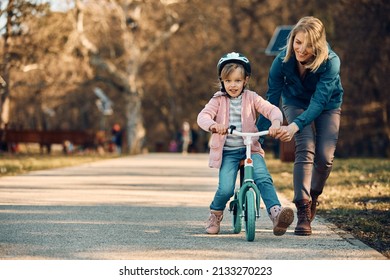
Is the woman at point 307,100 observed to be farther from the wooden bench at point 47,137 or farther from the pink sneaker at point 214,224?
the wooden bench at point 47,137

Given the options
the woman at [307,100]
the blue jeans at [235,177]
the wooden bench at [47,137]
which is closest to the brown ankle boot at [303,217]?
the woman at [307,100]

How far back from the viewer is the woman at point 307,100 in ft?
26.6

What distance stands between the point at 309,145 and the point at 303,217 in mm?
577

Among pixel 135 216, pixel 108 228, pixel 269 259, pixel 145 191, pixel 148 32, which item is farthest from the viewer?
pixel 148 32

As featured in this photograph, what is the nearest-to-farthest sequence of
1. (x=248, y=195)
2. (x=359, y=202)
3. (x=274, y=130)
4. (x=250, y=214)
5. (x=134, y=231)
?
(x=274, y=130), (x=250, y=214), (x=248, y=195), (x=134, y=231), (x=359, y=202)

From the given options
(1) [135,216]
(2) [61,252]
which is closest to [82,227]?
(1) [135,216]

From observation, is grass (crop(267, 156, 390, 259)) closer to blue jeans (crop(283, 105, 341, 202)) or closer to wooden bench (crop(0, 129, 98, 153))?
blue jeans (crop(283, 105, 341, 202))

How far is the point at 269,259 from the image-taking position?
681 cm

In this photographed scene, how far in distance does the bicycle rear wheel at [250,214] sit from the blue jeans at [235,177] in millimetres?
244

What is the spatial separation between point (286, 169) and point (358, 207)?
372 inches

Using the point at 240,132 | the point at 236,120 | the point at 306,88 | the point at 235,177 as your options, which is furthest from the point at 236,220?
the point at 306,88

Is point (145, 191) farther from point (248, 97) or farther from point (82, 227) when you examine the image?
point (248, 97)

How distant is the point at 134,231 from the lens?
8.68 metres

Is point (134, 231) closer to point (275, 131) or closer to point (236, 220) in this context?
point (236, 220)
